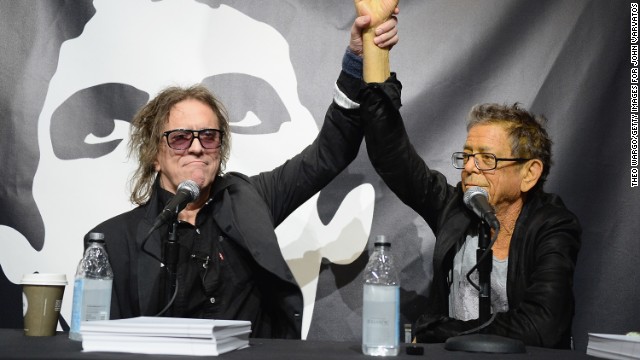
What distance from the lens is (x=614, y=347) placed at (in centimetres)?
177

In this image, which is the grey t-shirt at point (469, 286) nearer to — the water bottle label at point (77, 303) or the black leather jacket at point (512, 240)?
the black leather jacket at point (512, 240)

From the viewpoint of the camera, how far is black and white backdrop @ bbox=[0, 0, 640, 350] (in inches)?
126

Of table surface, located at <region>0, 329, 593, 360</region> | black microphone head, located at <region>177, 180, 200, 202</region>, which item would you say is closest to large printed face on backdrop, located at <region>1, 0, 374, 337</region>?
black microphone head, located at <region>177, 180, 200, 202</region>

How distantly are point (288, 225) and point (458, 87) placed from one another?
959 mm

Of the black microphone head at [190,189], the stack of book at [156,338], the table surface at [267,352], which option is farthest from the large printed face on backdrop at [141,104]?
the stack of book at [156,338]

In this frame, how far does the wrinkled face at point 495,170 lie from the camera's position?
2873mm

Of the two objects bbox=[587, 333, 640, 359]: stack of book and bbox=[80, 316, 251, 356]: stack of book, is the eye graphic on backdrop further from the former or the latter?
bbox=[587, 333, 640, 359]: stack of book

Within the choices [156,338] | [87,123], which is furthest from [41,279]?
[87,123]

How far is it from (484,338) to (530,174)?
1306mm

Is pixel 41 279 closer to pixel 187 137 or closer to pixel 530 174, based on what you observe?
pixel 187 137

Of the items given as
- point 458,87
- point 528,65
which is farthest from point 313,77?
point 528,65

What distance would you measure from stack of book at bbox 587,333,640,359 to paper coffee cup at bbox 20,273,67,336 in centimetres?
146

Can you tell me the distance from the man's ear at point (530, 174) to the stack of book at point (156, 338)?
1.66 metres

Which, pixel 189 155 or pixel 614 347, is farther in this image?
pixel 189 155
